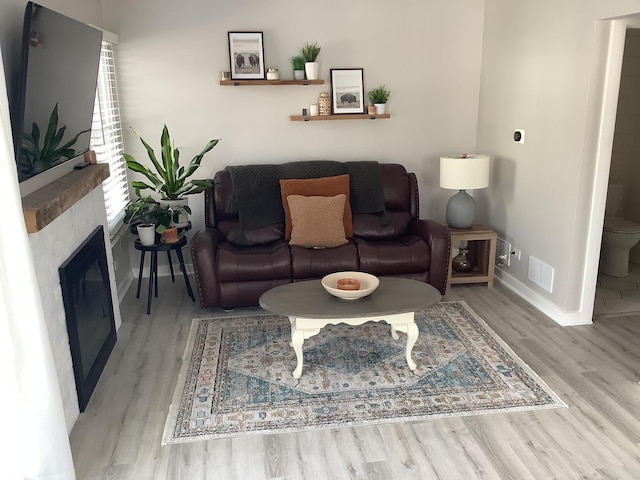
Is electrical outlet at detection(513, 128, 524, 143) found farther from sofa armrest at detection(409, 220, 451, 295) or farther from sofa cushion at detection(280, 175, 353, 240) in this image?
sofa cushion at detection(280, 175, 353, 240)

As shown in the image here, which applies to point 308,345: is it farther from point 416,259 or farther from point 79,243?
point 79,243

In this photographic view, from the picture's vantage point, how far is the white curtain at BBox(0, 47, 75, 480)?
6.08 ft

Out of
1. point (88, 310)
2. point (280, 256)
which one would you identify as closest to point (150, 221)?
point (280, 256)

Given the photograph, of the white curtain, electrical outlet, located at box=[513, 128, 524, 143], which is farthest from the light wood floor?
electrical outlet, located at box=[513, 128, 524, 143]

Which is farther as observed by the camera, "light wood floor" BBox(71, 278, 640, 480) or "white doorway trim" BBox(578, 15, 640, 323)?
"white doorway trim" BBox(578, 15, 640, 323)

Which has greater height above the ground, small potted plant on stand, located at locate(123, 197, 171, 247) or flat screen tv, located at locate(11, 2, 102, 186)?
flat screen tv, located at locate(11, 2, 102, 186)

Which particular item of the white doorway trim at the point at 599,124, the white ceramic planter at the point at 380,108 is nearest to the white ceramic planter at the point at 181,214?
the white ceramic planter at the point at 380,108

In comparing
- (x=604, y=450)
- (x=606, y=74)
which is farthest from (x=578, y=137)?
(x=604, y=450)

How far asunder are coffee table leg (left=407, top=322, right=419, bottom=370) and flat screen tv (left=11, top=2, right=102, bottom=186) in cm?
199

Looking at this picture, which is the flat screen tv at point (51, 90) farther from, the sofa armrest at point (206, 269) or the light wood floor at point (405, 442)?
the light wood floor at point (405, 442)

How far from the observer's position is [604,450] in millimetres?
2393

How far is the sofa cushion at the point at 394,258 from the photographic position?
12.9 ft

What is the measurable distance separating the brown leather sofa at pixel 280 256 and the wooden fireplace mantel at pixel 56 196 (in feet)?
3.15

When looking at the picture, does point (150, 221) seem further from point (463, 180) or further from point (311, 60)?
point (463, 180)
